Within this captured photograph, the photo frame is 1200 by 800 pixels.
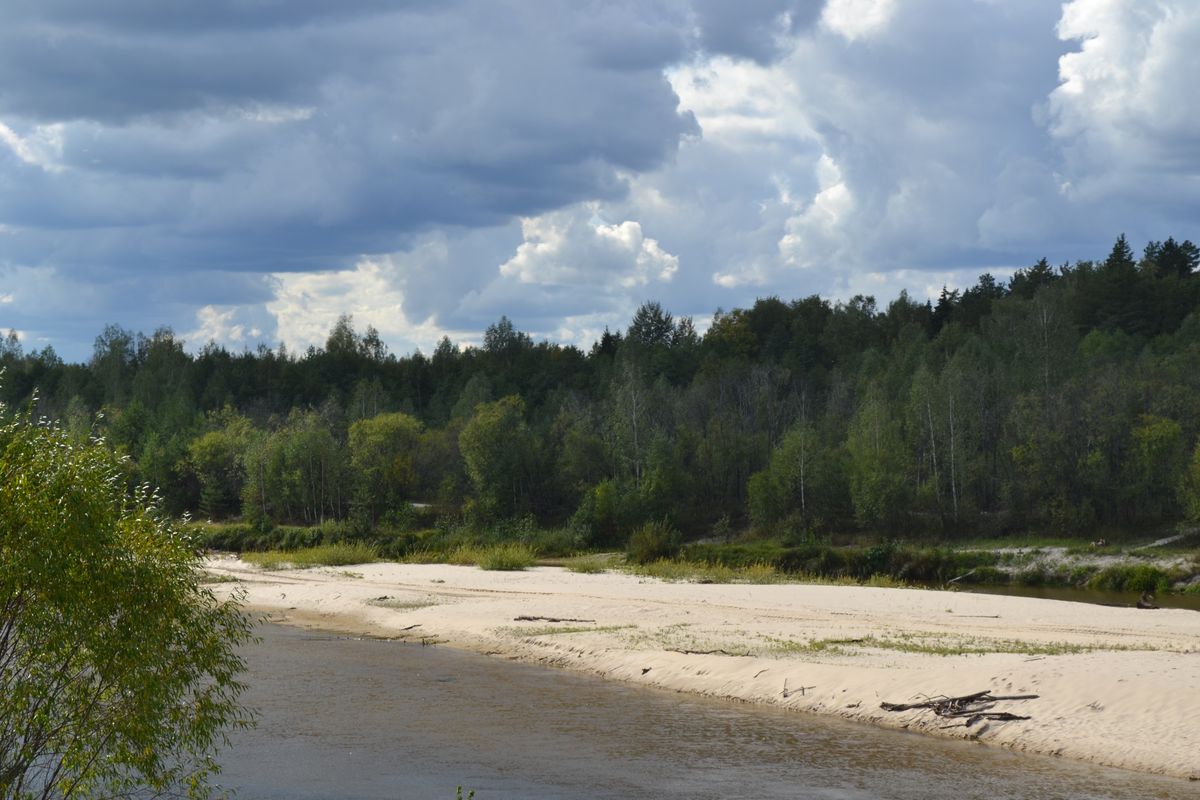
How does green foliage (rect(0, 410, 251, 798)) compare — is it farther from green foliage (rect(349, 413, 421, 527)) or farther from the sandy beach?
green foliage (rect(349, 413, 421, 527))

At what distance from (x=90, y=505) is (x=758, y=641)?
2147 cm

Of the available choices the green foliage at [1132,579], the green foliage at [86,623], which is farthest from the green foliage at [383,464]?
the green foliage at [86,623]

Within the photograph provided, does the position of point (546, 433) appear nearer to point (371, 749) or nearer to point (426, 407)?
point (426, 407)

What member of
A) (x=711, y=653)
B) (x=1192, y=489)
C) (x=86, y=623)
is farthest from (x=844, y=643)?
(x=1192, y=489)

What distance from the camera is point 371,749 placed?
22031 millimetres

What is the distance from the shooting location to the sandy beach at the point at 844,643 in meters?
20.9

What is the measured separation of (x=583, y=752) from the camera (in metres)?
21.4

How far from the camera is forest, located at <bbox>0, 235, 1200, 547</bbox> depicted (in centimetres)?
7638

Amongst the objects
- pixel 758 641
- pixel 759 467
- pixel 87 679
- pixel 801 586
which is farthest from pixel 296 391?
pixel 87 679

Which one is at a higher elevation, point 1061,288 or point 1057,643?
point 1061,288

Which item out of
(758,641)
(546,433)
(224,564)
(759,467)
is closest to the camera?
(758,641)

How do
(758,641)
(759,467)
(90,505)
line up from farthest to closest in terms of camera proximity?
(759,467) < (758,641) < (90,505)

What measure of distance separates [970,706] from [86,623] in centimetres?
1655

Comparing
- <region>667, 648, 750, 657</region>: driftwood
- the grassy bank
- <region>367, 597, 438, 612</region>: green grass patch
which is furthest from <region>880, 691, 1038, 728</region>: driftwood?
the grassy bank
